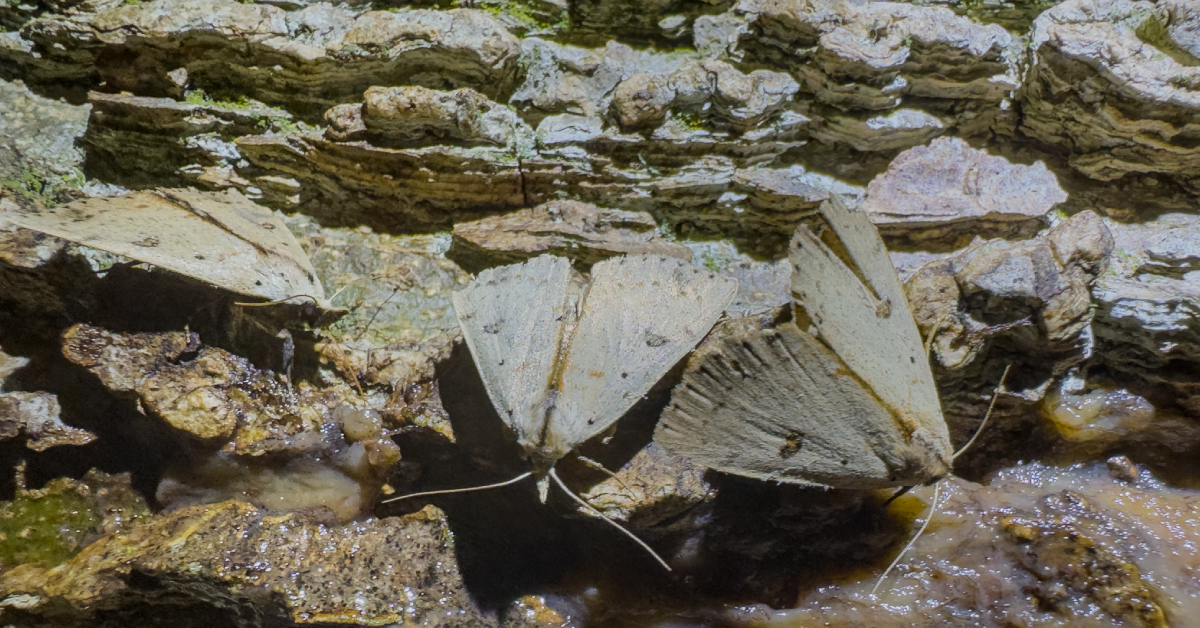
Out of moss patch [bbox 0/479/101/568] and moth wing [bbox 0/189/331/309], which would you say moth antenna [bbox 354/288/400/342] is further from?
moss patch [bbox 0/479/101/568]

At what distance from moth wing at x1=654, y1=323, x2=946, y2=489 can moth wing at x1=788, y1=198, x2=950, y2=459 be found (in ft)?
0.15

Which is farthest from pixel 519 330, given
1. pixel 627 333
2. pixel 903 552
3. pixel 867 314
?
pixel 903 552

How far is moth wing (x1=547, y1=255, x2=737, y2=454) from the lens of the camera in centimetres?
158

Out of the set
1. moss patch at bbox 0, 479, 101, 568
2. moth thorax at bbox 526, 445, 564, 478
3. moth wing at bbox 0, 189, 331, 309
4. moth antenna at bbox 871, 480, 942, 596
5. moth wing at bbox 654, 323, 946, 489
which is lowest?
moss patch at bbox 0, 479, 101, 568

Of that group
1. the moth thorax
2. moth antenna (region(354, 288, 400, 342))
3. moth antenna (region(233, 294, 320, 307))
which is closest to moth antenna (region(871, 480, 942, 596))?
the moth thorax

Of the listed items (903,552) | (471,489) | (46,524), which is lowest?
(46,524)

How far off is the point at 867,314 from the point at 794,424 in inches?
13.1

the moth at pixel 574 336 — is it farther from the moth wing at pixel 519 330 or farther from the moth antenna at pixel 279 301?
the moth antenna at pixel 279 301

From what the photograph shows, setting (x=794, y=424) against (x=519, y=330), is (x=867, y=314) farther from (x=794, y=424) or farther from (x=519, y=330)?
(x=519, y=330)

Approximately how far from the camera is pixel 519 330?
170 cm

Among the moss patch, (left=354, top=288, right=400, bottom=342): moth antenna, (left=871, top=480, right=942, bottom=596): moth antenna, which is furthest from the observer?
(left=354, top=288, right=400, bottom=342): moth antenna

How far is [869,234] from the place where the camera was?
181 cm

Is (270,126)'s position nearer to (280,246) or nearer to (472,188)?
(280,246)

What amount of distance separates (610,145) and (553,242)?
32 cm
